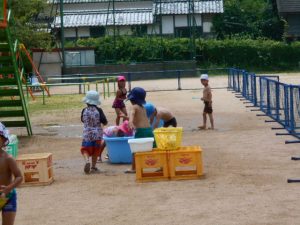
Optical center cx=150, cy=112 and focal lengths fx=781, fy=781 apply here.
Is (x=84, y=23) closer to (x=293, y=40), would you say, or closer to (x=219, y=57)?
(x=219, y=57)

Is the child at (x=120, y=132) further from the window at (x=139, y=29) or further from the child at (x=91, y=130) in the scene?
the window at (x=139, y=29)

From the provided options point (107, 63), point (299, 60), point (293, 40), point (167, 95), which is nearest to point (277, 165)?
point (167, 95)

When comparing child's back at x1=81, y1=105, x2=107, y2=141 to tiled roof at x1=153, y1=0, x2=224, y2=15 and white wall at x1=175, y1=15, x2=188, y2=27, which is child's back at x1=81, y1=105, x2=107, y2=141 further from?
white wall at x1=175, y1=15, x2=188, y2=27

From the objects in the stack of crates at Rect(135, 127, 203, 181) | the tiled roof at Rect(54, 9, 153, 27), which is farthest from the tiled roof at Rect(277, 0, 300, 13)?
the stack of crates at Rect(135, 127, 203, 181)

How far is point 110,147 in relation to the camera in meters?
13.7

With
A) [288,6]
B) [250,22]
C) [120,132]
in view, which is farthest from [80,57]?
→ [120,132]

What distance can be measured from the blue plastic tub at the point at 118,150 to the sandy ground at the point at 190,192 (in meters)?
0.20

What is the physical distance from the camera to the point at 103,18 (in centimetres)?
6638

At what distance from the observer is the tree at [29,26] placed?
146 feet

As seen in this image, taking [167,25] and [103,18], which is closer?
[103,18]

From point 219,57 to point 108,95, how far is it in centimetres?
2621

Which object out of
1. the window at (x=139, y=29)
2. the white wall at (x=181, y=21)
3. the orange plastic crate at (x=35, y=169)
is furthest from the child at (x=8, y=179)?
the white wall at (x=181, y=21)

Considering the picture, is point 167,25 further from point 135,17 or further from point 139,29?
point 135,17

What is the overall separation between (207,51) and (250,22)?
13.0 m
